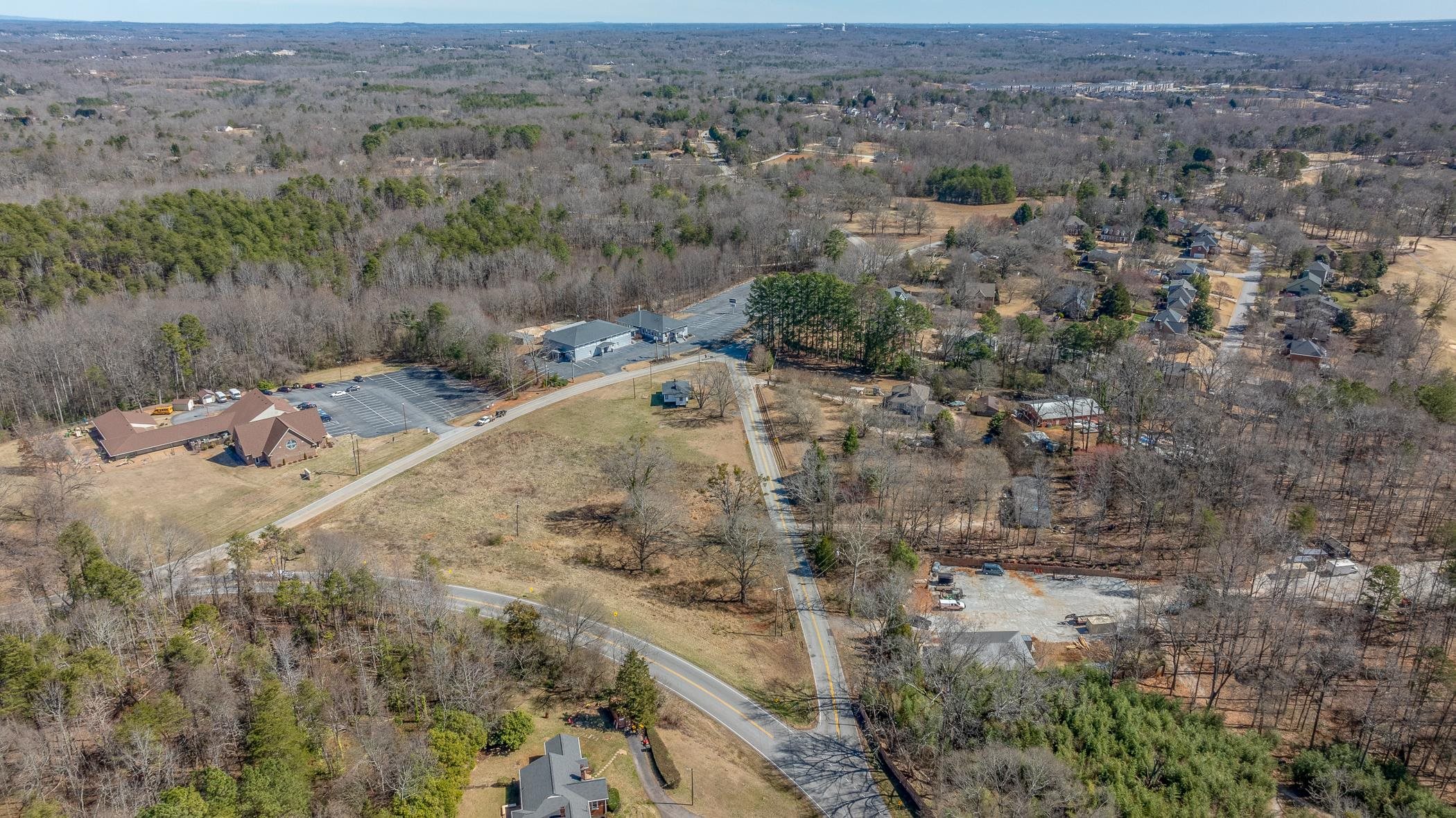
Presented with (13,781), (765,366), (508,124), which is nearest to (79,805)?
(13,781)

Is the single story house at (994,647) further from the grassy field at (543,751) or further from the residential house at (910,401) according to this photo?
the residential house at (910,401)

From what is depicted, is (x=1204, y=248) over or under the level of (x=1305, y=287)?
over

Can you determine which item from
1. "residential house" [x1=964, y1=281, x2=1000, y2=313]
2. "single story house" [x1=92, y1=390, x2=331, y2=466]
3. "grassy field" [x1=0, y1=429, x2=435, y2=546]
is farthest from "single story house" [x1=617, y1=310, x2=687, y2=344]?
"single story house" [x1=92, y1=390, x2=331, y2=466]

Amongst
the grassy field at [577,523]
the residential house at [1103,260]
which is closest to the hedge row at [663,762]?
the grassy field at [577,523]

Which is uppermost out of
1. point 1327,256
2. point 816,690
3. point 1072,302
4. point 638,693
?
point 1327,256

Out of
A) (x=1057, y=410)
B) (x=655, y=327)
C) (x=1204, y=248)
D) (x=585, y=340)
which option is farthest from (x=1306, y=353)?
(x=585, y=340)

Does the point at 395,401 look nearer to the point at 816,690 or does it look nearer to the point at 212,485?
the point at 212,485
